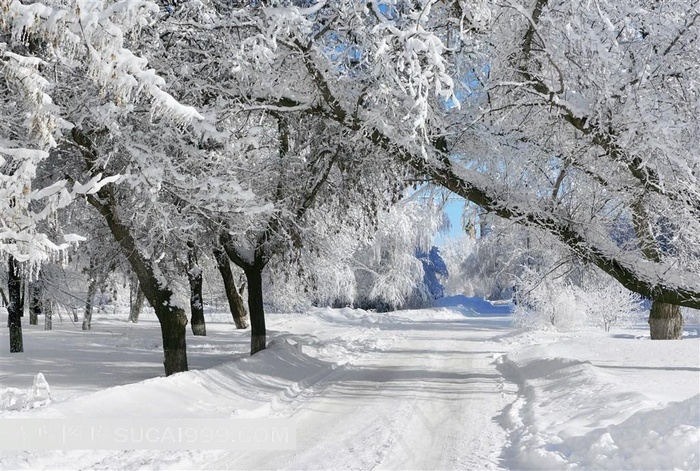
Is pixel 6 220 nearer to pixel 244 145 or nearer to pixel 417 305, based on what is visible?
pixel 244 145

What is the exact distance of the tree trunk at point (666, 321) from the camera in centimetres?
1568

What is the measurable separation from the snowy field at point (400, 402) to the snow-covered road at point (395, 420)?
0.10ft

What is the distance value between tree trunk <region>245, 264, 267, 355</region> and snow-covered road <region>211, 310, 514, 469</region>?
2.30 meters

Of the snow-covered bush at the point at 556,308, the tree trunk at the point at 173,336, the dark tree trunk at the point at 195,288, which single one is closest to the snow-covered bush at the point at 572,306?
the snow-covered bush at the point at 556,308

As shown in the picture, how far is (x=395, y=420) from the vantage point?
8.12 m

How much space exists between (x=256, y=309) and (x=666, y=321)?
35.3 ft

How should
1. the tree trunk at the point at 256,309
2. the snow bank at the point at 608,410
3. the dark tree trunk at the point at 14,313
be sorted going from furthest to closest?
1. the dark tree trunk at the point at 14,313
2. the tree trunk at the point at 256,309
3. the snow bank at the point at 608,410

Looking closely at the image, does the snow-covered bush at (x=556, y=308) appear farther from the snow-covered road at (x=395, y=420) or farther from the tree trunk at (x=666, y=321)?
the snow-covered road at (x=395, y=420)

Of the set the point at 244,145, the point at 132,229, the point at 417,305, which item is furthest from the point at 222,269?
the point at 417,305

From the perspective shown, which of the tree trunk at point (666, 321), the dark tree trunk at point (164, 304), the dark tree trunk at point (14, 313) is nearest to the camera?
the dark tree trunk at point (164, 304)

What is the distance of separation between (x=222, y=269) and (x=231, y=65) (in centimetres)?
1175

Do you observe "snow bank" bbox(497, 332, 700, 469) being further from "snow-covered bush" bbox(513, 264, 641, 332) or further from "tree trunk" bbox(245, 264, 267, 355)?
"snow-covered bush" bbox(513, 264, 641, 332)

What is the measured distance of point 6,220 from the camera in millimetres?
7078

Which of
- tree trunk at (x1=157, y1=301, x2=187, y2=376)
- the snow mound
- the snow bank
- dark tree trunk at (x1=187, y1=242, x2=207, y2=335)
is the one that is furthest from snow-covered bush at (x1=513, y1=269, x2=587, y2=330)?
the snow mound
